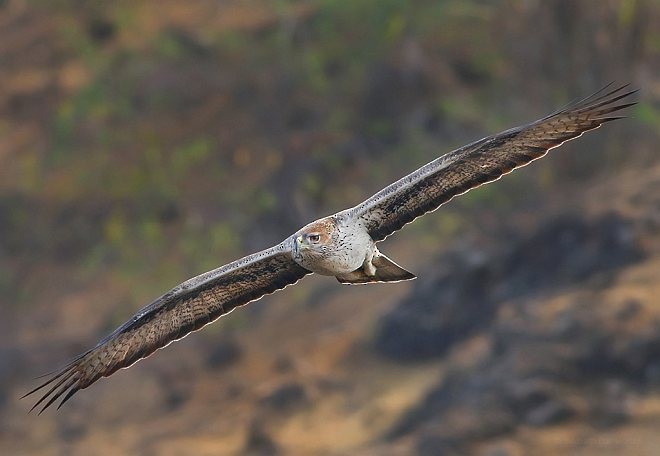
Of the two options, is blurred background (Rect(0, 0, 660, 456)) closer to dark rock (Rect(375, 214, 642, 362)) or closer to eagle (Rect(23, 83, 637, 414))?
dark rock (Rect(375, 214, 642, 362))

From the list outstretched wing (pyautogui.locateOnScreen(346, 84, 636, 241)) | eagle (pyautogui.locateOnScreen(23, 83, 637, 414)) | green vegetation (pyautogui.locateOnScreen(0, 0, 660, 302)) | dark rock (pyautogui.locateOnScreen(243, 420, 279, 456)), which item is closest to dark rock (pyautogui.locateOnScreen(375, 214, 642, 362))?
dark rock (pyautogui.locateOnScreen(243, 420, 279, 456))

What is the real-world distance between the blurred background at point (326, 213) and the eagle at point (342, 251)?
17.0 feet

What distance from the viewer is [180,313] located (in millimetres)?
8453

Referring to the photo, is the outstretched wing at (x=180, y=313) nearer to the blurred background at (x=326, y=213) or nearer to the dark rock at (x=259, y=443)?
the blurred background at (x=326, y=213)

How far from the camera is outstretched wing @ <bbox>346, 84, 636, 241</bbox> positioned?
308 inches

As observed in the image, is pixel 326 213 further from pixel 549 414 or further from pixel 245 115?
pixel 549 414


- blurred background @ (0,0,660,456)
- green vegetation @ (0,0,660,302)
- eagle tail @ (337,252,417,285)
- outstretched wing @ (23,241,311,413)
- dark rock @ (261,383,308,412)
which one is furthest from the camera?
green vegetation @ (0,0,660,302)

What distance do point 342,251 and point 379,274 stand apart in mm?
460

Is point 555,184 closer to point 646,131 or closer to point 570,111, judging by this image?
point 646,131

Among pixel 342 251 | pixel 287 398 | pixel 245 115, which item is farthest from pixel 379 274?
pixel 245 115

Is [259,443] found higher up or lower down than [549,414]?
higher up

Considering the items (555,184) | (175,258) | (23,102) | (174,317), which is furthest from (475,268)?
(23,102)

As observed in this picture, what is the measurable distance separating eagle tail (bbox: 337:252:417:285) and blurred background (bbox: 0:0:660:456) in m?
5.15

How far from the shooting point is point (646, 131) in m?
17.0
